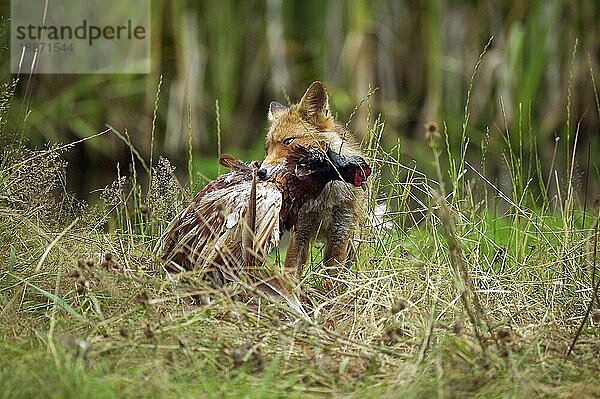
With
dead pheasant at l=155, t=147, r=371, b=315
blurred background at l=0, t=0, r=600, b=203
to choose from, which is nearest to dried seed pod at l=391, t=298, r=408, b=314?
dead pheasant at l=155, t=147, r=371, b=315

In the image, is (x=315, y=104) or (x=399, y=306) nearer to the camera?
(x=399, y=306)

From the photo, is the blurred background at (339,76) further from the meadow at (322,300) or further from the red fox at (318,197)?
the red fox at (318,197)

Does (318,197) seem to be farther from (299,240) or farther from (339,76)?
(339,76)

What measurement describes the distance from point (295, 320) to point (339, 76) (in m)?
4.75

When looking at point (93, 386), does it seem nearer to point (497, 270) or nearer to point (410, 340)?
point (410, 340)

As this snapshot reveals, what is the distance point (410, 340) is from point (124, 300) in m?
0.80

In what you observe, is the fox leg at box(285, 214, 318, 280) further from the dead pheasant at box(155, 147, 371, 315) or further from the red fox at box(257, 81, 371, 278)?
the dead pheasant at box(155, 147, 371, 315)

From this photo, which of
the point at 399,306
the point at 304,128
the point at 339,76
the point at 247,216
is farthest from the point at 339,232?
the point at 339,76

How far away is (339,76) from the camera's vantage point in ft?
23.8

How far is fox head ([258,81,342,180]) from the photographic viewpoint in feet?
10.8

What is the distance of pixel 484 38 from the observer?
291 inches

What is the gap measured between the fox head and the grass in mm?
300

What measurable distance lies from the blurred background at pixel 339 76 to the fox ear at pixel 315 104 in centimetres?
337

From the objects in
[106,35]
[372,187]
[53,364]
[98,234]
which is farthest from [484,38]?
[53,364]
